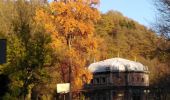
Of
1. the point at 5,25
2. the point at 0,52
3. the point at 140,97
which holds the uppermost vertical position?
the point at 5,25

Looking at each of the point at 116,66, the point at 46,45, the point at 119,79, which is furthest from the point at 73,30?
the point at 119,79

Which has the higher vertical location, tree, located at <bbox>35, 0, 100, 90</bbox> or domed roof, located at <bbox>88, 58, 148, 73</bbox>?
tree, located at <bbox>35, 0, 100, 90</bbox>

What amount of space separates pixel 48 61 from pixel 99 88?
42.5 metres

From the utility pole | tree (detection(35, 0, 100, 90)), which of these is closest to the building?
→ tree (detection(35, 0, 100, 90))

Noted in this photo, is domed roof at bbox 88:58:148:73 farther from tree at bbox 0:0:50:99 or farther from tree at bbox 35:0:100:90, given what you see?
tree at bbox 0:0:50:99

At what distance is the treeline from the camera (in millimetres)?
37375

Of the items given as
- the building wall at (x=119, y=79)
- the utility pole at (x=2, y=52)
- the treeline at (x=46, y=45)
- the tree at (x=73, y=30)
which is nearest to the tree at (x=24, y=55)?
the treeline at (x=46, y=45)

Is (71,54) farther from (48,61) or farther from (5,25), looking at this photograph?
(5,25)

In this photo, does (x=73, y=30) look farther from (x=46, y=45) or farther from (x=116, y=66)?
(x=116, y=66)

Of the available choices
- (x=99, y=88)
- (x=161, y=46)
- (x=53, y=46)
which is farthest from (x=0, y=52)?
(x=99, y=88)

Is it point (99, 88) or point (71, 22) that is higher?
point (71, 22)

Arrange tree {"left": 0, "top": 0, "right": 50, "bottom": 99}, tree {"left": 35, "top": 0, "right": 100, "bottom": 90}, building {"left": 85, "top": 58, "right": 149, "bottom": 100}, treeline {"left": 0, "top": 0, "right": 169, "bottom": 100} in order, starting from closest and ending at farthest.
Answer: tree {"left": 0, "top": 0, "right": 50, "bottom": 99} → treeline {"left": 0, "top": 0, "right": 169, "bottom": 100} → tree {"left": 35, "top": 0, "right": 100, "bottom": 90} → building {"left": 85, "top": 58, "right": 149, "bottom": 100}

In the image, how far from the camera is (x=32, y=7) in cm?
4631

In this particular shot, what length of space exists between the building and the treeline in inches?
1141
